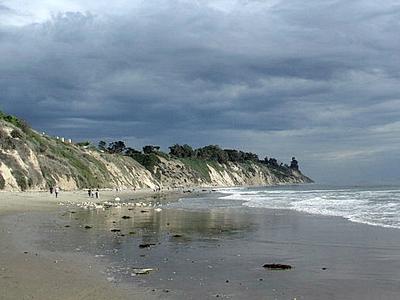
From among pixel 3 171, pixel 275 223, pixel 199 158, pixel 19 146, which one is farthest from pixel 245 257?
pixel 199 158

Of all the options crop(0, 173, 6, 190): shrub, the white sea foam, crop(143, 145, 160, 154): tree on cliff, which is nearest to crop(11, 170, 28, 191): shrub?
crop(0, 173, 6, 190): shrub

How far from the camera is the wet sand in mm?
9656

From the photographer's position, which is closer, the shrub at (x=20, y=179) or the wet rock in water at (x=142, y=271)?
the wet rock in water at (x=142, y=271)

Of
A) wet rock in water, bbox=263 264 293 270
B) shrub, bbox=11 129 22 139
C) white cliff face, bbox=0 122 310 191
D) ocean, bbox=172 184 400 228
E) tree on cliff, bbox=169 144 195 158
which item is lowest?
wet rock in water, bbox=263 264 293 270

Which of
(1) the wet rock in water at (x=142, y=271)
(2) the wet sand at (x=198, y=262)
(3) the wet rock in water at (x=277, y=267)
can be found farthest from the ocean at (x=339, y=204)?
(1) the wet rock in water at (x=142, y=271)

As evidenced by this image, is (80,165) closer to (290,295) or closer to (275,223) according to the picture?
(275,223)

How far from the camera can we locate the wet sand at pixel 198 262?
9.66 meters

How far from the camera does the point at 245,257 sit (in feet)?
46.0

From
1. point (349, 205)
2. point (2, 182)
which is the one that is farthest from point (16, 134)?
point (349, 205)

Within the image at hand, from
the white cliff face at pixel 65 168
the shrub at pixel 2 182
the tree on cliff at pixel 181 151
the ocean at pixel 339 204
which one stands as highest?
the tree on cliff at pixel 181 151

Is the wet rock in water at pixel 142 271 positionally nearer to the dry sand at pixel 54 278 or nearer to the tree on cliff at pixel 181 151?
the dry sand at pixel 54 278

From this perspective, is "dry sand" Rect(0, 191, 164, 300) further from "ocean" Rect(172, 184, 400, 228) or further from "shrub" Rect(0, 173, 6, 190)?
"shrub" Rect(0, 173, 6, 190)

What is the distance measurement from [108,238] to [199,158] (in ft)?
541

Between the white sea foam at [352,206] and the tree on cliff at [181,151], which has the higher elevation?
the tree on cliff at [181,151]
